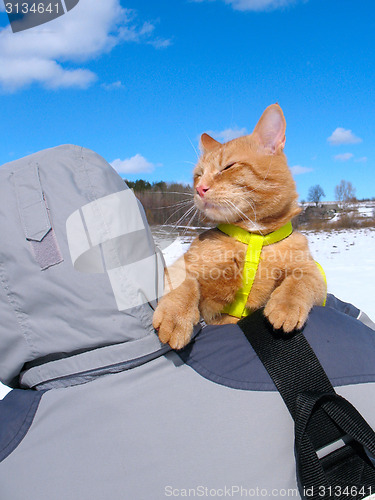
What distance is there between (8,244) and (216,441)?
2.81ft

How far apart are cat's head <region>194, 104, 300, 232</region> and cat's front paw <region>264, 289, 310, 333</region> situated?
0.52m

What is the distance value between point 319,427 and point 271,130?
1.42 metres

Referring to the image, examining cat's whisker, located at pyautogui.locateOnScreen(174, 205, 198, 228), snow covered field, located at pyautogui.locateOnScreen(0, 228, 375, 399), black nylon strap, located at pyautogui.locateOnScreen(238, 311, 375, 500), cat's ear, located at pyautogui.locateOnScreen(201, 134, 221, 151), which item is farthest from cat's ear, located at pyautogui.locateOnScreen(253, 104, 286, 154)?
black nylon strap, located at pyautogui.locateOnScreen(238, 311, 375, 500)

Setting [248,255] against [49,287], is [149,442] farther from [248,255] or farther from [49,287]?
[248,255]

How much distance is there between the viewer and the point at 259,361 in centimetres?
114

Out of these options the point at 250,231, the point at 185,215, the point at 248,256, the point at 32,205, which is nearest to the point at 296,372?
the point at 248,256

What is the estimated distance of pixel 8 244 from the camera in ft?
3.88

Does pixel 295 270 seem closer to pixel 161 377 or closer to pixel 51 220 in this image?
pixel 161 377

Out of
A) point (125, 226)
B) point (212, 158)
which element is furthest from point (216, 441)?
point (212, 158)

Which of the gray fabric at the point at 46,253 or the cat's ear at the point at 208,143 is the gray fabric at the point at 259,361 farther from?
the cat's ear at the point at 208,143

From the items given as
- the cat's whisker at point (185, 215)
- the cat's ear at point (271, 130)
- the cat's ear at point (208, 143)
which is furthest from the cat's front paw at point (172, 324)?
the cat's ear at point (208, 143)

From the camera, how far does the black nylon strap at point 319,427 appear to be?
3.26ft

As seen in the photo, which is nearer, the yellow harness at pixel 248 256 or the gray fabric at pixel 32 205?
the gray fabric at pixel 32 205

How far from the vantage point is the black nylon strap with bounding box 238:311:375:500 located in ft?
3.26
